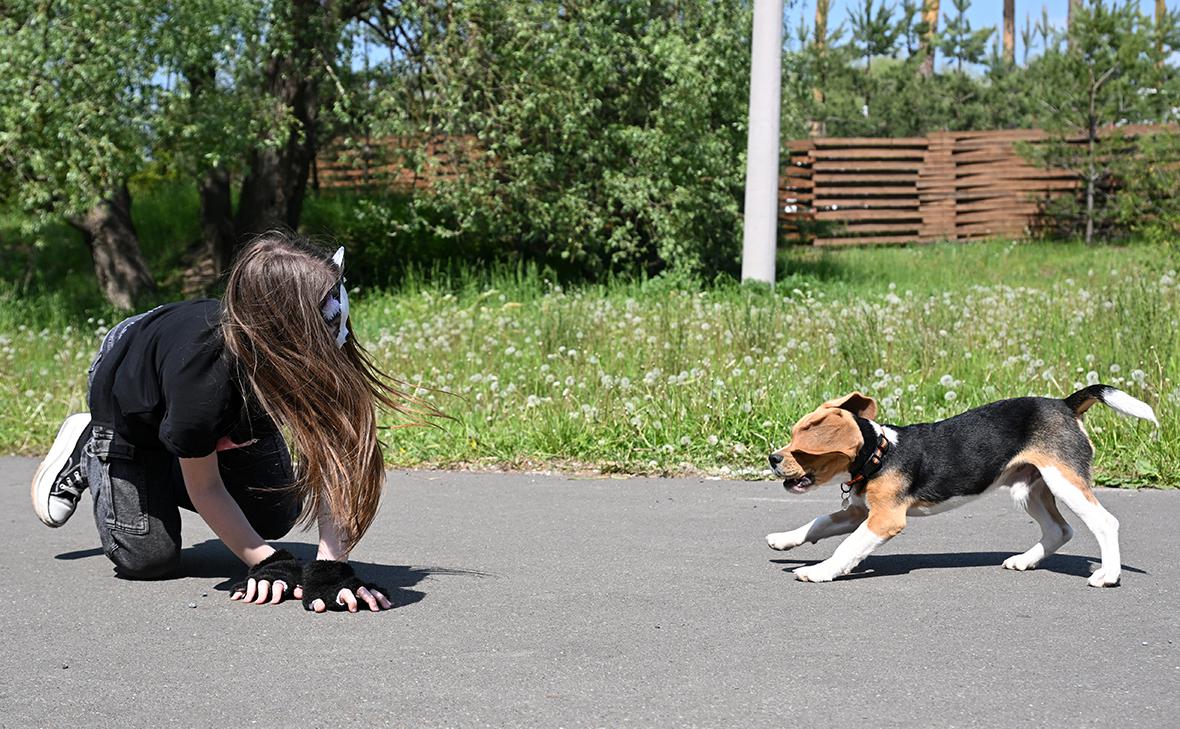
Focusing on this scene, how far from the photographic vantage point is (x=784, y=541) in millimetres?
5496

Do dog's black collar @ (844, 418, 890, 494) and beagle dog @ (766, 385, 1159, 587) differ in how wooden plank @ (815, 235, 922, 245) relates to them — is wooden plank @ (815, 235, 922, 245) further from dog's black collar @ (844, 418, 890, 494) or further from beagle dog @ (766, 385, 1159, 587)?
dog's black collar @ (844, 418, 890, 494)

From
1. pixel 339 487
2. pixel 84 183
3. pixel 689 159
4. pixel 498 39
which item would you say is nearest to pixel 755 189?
pixel 689 159

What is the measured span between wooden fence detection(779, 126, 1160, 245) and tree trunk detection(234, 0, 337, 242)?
9748mm

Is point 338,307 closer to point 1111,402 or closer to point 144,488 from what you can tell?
point 144,488

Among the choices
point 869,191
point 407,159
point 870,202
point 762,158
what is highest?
point 407,159

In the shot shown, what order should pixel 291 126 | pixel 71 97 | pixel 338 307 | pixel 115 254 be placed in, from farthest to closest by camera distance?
1. pixel 115 254
2. pixel 291 126
3. pixel 71 97
4. pixel 338 307

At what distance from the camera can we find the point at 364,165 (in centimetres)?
1852

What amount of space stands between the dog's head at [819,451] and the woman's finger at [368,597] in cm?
156

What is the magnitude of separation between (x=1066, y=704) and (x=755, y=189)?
9536 mm

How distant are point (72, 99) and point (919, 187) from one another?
53.6ft

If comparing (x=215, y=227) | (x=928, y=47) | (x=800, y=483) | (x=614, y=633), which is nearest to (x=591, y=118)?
(x=215, y=227)

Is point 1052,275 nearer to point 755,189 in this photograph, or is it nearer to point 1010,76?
point 755,189

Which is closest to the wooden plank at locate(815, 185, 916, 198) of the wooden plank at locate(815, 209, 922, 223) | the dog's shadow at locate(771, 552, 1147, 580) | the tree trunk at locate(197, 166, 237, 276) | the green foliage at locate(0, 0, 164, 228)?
the wooden plank at locate(815, 209, 922, 223)

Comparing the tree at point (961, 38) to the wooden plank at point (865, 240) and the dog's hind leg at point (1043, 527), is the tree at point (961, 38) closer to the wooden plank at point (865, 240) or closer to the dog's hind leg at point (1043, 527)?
the wooden plank at point (865, 240)
